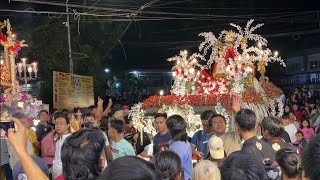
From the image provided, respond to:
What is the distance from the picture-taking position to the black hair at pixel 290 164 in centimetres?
371

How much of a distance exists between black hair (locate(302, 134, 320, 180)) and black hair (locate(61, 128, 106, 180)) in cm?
125

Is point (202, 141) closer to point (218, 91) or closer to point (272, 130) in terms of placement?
point (272, 130)

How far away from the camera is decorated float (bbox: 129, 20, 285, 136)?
32.6 ft

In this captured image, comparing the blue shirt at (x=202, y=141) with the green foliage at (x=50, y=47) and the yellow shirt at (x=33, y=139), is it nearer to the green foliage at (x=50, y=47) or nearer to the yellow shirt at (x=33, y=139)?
the yellow shirt at (x=33, y=139)

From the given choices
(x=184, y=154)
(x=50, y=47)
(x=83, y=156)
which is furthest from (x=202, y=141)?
(x=50, y=47)

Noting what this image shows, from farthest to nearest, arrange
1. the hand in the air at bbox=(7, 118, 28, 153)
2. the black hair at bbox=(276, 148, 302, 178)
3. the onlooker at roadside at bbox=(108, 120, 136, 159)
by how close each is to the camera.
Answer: the onlooker at roadside at bbox=(108, 120, 136, 159)
the black hair at bbox=(276, 148, 302, 178)
the hand in the air at bbox=(7, 118, 28, 153)

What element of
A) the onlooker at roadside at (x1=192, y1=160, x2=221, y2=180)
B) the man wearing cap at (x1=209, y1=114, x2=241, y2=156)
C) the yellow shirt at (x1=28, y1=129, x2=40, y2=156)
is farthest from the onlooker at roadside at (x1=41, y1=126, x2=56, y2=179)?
the onlooker at roadside at (x1=192, y1=160, x2=221, y2=180)

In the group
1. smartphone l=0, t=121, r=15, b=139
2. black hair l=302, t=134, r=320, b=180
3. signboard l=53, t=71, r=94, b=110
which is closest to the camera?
black hair l=302, t=134, r=320, b=180

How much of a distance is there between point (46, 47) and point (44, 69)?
1.02 metres

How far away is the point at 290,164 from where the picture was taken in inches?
147

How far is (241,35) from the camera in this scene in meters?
11.7

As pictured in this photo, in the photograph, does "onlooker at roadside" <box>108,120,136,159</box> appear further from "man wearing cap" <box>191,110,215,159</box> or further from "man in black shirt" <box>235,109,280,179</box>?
"man in black shirt" <box>235,109,280,179</box>

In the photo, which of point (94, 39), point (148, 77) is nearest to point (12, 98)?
point (94, 39)

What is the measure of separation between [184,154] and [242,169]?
7.95ft
